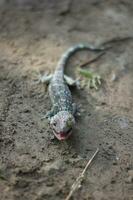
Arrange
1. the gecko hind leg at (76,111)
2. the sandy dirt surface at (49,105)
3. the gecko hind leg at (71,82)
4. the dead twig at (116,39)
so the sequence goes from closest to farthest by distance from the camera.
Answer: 1. the sandy dirt surface at (49,105)
2. the gecko hind leg at (76,111)
3. the gecko hind leg at (71,82)
4. the dead twig at (116,39)

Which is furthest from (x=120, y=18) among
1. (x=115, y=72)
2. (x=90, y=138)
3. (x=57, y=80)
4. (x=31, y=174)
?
(x=31, y=174)

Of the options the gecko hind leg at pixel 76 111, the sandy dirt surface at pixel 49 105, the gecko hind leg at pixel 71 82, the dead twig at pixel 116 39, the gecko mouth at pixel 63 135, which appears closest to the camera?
the sandy dirt surface at pixel 49 105

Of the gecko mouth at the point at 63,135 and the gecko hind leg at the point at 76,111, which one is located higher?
the gecko mouth at the point at 63,135

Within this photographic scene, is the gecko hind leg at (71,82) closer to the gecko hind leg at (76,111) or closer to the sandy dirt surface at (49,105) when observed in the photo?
the sandy dirt surface at (49,105)

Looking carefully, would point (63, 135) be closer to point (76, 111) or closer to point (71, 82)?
point (76, 111)

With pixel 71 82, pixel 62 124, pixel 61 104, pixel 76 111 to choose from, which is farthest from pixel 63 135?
pixel 71 82

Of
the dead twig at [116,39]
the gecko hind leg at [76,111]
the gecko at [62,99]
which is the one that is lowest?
the dead twig at [116,39]

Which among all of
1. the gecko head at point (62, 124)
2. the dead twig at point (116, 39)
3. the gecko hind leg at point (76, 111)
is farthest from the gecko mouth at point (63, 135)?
the dead twig at point (116, 39)
